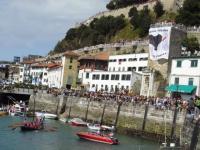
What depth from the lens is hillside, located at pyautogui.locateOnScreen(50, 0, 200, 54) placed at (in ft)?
383

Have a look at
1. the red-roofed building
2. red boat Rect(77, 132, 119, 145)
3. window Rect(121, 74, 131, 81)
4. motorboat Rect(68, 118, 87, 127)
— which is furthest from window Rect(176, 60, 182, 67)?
the red-roofed building

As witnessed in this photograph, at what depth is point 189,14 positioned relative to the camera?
108188 millimetres

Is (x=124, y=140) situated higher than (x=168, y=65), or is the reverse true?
(x=168, y=65)

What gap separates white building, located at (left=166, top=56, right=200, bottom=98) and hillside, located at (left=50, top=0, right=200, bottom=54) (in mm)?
28103

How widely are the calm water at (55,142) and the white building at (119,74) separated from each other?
27.1 metres

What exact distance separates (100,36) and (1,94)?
39992 millimetres

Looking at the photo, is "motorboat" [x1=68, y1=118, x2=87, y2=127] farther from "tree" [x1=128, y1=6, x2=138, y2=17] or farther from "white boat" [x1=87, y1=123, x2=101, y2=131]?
"tree" [x1=128, y1=6, x2=138, y2=17]

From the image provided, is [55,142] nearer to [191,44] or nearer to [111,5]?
[191,44]

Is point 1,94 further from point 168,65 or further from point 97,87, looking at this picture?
point 168,65

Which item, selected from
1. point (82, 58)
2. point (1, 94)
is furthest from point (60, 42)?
point (1, 94)

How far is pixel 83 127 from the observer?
75.3m

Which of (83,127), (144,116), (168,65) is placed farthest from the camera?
(168,65)

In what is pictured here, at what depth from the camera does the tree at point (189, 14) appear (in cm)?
10669

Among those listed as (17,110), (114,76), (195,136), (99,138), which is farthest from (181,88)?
(195,136)
